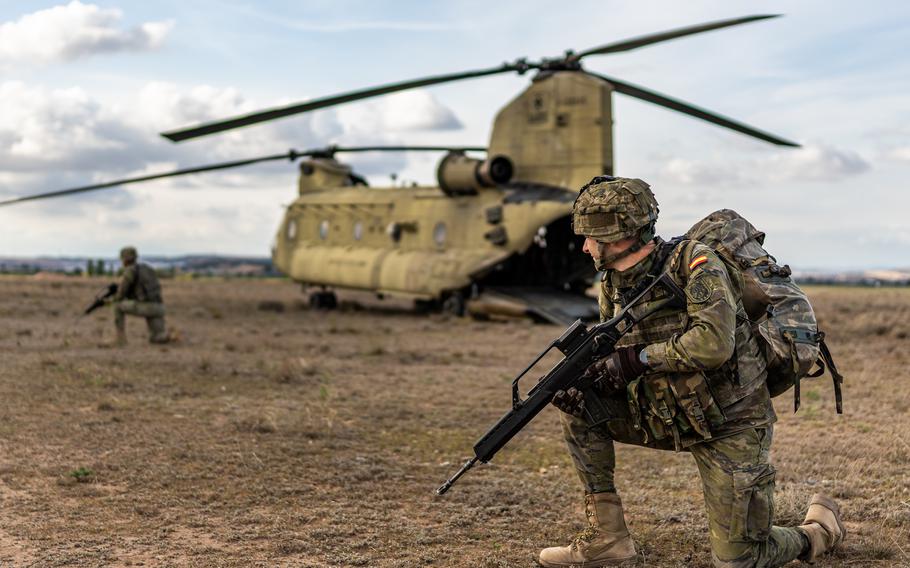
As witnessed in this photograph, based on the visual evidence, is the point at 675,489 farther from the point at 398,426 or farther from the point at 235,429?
the point at 235,429

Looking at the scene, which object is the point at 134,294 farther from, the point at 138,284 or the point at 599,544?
the point at 599,544

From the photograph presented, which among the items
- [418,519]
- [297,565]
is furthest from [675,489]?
[297,565]

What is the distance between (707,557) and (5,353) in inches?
460

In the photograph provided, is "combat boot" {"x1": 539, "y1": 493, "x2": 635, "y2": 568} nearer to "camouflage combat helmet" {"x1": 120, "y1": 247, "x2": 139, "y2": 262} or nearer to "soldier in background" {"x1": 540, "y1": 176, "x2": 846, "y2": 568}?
"soldier in background" {"x1": 540, "y1": 176, "x2": 846, "y2": 568}

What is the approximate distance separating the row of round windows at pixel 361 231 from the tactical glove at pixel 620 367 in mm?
15667

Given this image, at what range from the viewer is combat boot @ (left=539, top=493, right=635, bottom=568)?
14.4 ft

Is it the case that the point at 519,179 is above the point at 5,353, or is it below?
above

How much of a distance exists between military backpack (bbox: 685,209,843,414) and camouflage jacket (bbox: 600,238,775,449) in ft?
0.30

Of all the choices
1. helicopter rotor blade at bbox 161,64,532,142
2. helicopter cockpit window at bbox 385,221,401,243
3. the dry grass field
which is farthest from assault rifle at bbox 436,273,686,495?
helicopter cockpit window at bbox 385,221,401,243

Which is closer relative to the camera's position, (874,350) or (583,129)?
(874,350)

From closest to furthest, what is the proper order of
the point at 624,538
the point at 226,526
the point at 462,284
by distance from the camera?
the point at 624,538
the point at 226,526
the point at 462,284

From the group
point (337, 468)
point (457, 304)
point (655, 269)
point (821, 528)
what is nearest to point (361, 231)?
point (457, 304)

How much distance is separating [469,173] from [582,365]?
49.1 feet

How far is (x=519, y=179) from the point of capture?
18734mm
